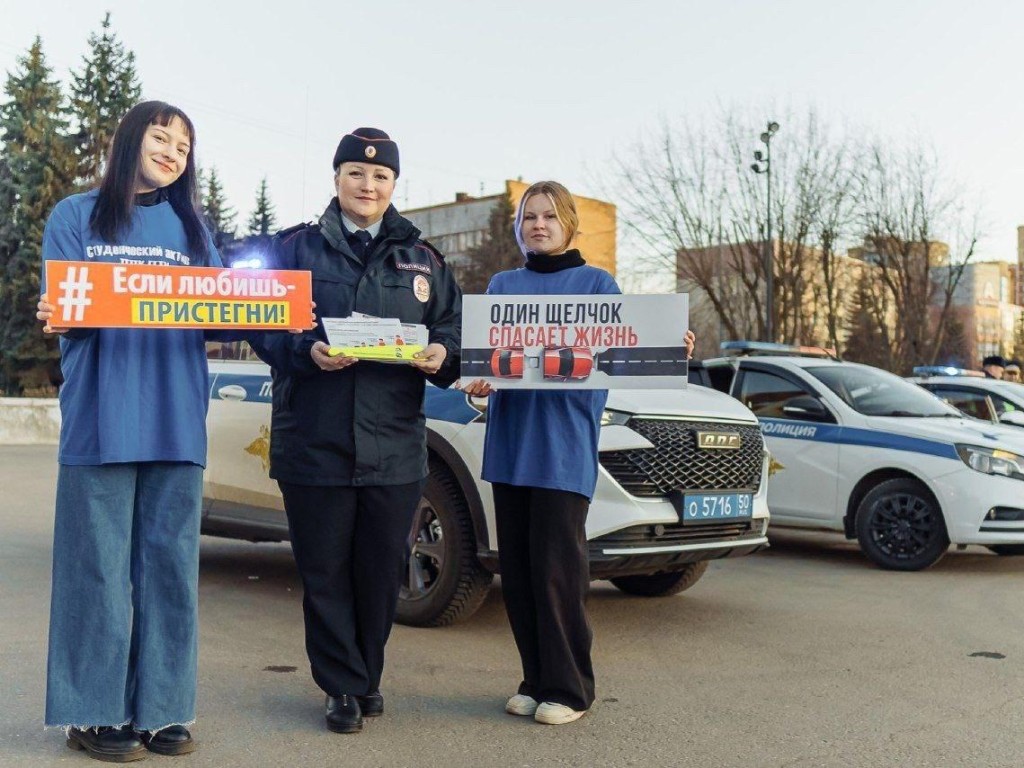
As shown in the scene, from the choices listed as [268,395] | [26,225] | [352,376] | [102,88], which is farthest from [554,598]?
[102,88]

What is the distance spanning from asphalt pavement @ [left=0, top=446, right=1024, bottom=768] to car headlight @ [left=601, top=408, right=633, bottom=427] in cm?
108

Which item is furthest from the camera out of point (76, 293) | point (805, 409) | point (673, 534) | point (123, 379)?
point (805, 409)

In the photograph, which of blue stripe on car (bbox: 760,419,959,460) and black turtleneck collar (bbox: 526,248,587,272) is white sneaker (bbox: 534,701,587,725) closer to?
black turtleneck collar (bbox: 526,248,587,272)

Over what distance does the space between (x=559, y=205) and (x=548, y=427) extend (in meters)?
0.84

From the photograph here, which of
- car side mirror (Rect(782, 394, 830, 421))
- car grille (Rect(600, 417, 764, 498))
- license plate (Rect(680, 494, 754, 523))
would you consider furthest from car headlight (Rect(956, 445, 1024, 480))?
license plate (Rect(680, 494, 754, 523))

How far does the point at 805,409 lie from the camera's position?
29.5 ft

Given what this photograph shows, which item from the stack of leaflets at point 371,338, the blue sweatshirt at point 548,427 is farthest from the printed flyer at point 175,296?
the blue sweatshirt at point 548,427

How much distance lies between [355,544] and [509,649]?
157cm

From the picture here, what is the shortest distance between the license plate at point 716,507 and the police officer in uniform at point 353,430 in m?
1.77

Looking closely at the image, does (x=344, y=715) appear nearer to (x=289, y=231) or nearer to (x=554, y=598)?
(x=554, y=598)

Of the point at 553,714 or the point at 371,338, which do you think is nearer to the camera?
the point at 371,338

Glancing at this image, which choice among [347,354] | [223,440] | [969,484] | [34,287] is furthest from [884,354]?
[347,354]

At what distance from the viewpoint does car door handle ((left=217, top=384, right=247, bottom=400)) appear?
6.65 metres

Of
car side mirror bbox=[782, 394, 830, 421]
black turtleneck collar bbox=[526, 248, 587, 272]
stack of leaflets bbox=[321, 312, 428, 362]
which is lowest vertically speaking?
car side mirror bbox=[782, 394, 830, 421]
